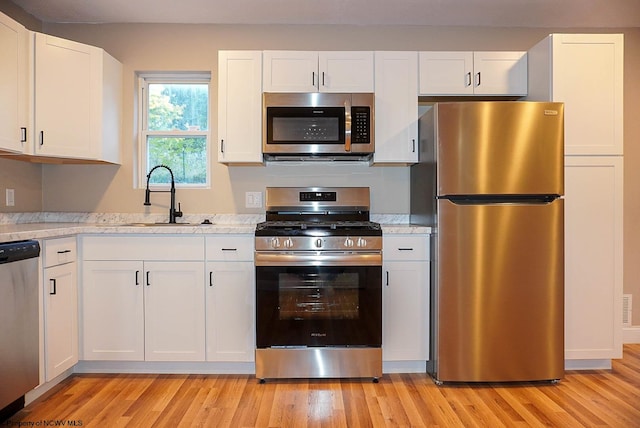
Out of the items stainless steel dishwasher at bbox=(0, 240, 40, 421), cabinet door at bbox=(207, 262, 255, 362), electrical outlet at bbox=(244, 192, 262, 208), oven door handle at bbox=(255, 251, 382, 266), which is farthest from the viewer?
electrical outlet at bbox=(244, 192, 262, 208)

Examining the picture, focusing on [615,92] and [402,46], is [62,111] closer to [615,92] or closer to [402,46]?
[402,46]

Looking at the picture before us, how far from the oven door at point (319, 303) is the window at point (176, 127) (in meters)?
1.20

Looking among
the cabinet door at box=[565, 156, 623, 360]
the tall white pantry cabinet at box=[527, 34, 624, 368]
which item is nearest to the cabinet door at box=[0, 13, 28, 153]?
the tall white pantry cabinet at box=[527, 34, 624, 368]

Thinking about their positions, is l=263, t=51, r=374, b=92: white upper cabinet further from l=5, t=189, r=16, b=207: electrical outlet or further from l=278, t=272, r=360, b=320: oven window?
l=5, t=189, r=16, b=207: electrical outlet

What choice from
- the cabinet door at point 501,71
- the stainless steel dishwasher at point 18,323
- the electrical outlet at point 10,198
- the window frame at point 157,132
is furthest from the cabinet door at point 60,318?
the cabinet door at point 501,71

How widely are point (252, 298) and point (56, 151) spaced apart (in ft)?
5.15

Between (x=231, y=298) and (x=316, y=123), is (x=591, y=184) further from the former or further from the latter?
(x=231, y=298)

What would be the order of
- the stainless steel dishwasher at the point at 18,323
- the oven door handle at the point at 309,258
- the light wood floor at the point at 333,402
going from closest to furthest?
1. the stainless steel dishwasher at the point at 18,323
2. the light wood floor at the point at 333,402
3. the oven door handle at the point at 309,258

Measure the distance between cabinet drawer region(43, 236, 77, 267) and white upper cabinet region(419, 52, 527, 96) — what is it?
2435 mm

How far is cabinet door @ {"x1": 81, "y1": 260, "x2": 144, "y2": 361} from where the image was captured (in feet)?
8.40

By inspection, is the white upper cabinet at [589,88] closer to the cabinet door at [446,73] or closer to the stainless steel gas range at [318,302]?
the cabinet door at [446,73]

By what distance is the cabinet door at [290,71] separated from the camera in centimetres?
281

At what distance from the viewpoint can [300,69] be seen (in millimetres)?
2822

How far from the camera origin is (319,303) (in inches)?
98.0
